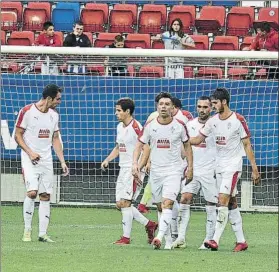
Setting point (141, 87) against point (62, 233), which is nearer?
point (62, 233)

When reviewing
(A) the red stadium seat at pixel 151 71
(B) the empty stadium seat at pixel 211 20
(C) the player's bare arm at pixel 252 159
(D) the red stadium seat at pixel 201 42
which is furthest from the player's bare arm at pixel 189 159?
(B) the empty stadium seat at pixel 211 20

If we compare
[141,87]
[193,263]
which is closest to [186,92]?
[141,87]

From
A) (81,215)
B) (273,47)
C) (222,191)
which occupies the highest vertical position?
(273,47)

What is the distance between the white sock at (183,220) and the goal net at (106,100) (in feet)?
13.3

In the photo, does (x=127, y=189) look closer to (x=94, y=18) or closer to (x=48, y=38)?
(x=48, y=38)

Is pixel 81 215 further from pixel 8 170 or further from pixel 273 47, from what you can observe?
pixel 273 47

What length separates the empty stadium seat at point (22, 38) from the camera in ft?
63.8

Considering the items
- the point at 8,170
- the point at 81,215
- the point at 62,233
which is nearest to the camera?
the point at 62,233

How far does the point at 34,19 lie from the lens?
818 inches

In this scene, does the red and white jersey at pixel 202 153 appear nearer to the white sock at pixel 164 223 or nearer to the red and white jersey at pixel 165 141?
the red and white jersey at pixel 165 141

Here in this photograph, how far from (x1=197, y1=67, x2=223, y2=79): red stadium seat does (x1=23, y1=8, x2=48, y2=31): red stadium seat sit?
4379mm

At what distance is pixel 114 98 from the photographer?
17.8 meters

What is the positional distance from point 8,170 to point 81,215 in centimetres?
206

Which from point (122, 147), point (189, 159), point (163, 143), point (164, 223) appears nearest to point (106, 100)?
point (122, 147)
